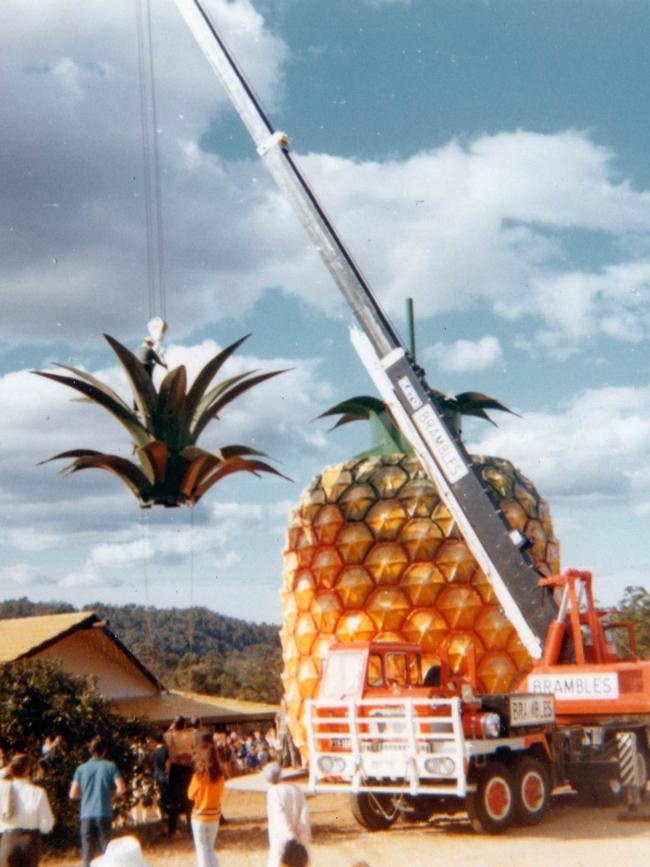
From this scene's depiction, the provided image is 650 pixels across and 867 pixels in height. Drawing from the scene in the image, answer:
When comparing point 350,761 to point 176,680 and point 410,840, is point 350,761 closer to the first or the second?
point 410,840

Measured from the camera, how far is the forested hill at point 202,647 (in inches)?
2146

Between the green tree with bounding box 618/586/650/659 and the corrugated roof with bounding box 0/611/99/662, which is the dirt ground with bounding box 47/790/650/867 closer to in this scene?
the corrugated roof with bounding box 0/611/99/662

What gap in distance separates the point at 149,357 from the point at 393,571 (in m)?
5.62

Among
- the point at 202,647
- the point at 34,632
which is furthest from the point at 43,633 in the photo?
the point at 202,647

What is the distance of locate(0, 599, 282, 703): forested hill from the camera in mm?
54500

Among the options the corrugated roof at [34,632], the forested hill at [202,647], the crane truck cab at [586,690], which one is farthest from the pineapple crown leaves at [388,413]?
the forested hill at [202,647]

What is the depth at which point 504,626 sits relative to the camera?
16844 millimetres

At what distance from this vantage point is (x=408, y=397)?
16.0 meters

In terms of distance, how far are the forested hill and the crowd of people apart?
31.8 metres

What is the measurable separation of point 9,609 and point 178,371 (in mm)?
76174

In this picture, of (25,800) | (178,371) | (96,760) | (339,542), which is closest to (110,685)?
(339,542)

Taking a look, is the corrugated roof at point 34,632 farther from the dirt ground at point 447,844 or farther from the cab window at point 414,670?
the cab window at point 414,670

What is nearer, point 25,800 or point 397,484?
point 25,800

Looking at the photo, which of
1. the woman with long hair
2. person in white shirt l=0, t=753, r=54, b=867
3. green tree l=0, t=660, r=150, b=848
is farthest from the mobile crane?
person in white shirt l=0, t=753, r=54, b=867
